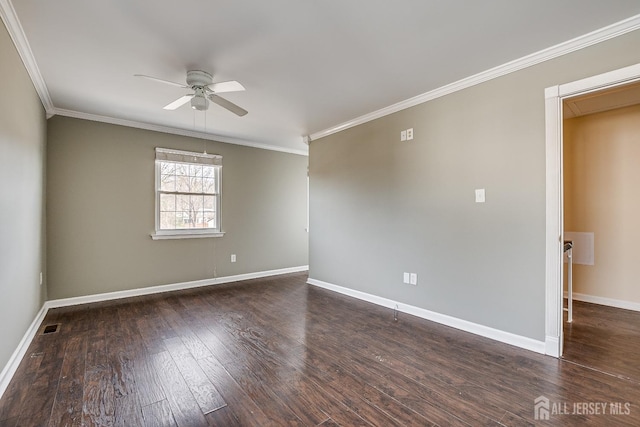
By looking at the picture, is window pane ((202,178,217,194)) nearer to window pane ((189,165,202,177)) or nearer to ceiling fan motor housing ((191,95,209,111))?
window pane ((189,165,202,177))

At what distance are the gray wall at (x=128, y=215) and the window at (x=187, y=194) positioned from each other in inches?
4.8

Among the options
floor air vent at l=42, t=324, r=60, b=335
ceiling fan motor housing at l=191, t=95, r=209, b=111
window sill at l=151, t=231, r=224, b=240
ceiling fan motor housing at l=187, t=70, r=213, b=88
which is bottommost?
floor air vent at l=42, t=324, r=60, b=335

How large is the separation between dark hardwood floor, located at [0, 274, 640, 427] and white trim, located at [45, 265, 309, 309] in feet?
2.19

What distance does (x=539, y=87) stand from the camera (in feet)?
8.07

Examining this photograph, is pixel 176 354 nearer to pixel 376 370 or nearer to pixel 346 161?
pixel 376 370

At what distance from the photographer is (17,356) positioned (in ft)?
7.62

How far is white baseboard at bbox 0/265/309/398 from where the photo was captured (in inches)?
84.3

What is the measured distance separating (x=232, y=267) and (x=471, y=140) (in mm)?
4128

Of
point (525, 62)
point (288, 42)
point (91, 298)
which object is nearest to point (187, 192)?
point (91, 298)

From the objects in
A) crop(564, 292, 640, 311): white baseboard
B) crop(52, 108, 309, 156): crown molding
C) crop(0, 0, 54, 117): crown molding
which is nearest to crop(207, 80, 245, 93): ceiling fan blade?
crop(0, 0, 54, 117): crown molding

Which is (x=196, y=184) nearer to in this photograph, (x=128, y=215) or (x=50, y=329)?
(x=128, y=215)

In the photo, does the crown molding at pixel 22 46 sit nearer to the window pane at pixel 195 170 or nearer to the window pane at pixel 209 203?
the window pane at pixel 195 170

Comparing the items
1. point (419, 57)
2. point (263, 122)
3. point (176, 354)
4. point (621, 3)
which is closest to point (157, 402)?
point (176, 354)

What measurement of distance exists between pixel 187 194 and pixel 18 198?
2.30m
